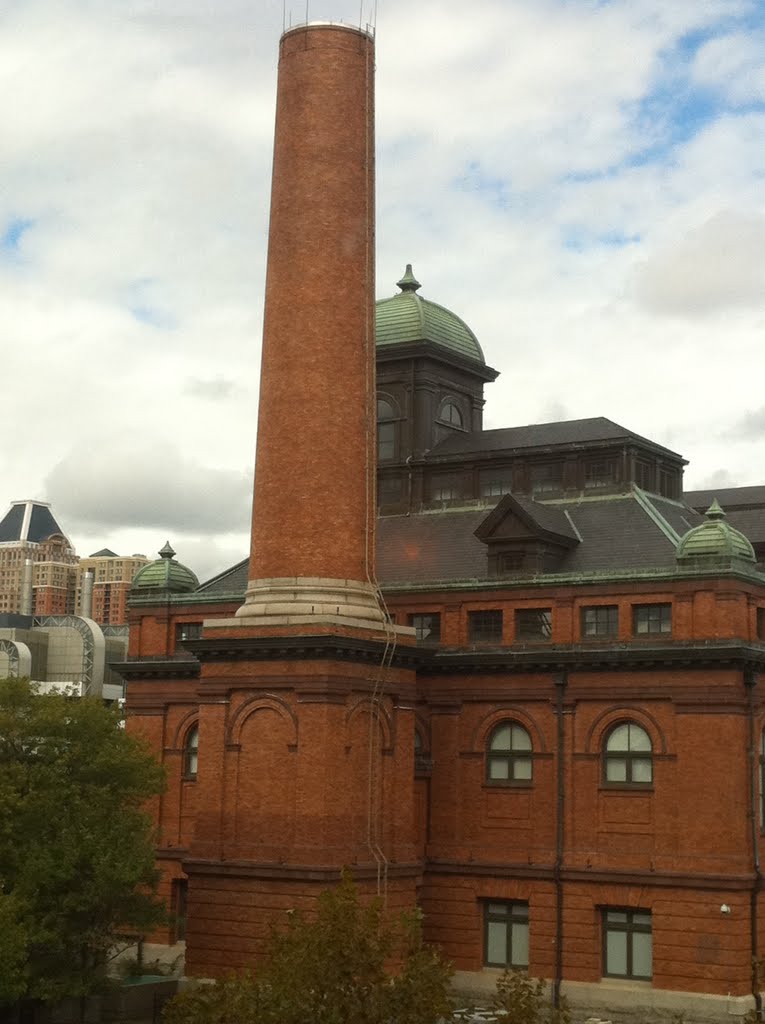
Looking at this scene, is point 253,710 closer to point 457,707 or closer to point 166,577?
point 457,707

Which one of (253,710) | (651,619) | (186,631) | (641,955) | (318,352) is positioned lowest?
(641,955)

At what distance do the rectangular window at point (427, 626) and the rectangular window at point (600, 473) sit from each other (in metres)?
7.49

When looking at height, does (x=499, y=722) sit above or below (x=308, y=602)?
below

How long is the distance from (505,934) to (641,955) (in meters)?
4.60

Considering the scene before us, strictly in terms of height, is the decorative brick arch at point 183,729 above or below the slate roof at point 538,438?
below

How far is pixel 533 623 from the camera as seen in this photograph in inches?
1959

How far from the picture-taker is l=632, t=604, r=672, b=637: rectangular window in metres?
47.2

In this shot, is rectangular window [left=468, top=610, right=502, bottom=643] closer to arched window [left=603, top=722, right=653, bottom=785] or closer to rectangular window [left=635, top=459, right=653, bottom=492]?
arched window [left=603, top=722, right=653, bottom=785]

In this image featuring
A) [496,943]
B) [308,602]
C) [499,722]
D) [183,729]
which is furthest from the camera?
[183,729]

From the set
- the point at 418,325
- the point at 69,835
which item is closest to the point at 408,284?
the point at 418,325

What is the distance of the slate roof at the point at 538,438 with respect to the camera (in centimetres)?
5475

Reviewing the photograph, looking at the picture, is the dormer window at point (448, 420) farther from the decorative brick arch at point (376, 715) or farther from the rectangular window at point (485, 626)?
the decorative brick arch at point (376, 715)

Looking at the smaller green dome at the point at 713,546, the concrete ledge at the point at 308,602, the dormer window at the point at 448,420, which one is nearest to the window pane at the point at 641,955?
the smaller green dome at the point at 713,546

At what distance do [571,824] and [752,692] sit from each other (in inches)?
269
